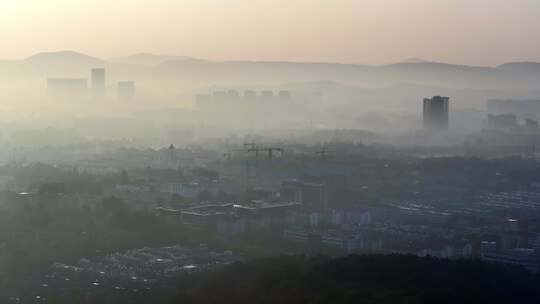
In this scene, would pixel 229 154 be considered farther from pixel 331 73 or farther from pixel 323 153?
pixel 331 73

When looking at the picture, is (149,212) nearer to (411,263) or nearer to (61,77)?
(411,263)

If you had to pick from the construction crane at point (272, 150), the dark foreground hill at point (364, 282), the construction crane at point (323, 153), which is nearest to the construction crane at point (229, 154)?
the construction crane at point (272, 150)

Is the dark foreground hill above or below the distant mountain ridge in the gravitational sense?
below

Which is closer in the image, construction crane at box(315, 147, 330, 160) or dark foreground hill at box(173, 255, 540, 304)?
dark foreground hill at box(173, 255, 540, 304)

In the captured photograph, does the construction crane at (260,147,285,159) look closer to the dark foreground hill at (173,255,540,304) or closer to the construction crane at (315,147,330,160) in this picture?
the construction crane at (315,147,330,160)

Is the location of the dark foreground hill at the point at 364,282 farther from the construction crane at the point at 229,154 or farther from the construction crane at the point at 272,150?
the construction crane at the point at 229,154

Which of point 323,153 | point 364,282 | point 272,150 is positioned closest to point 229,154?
point 272,150

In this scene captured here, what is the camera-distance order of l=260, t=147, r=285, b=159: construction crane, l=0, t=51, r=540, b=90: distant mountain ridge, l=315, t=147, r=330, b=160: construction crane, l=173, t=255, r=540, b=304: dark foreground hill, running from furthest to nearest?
l=0, t=51, r=540, b=90: distant mountain ridge, l=260, t=147, r=285, b=159: construction crane, l=315, t=147, r=330, b=160: construction crane, l=173, t=255, r=540, b=304: dark foreground hill

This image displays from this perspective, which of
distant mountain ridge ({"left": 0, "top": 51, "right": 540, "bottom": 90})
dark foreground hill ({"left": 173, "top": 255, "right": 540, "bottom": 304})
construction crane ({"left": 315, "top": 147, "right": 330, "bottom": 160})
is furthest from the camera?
distant mountain ridge ({"left": 0, "top": 51, "right": 540, "bottom": 90})

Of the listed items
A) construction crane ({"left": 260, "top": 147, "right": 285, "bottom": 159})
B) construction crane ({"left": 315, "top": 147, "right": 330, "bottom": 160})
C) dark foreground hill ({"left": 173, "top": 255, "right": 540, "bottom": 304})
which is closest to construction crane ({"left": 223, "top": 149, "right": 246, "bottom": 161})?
construction crane ({"left": 260, "top": 147, "right": 285, "bottom": 159})
